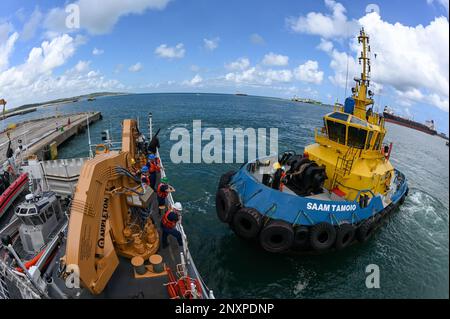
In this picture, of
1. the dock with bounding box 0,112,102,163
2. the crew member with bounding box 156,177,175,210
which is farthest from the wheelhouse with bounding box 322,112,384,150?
the dock with bounding box 0,112,102,163

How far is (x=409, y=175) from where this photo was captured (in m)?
27.8

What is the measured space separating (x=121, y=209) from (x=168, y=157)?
18.4 metres

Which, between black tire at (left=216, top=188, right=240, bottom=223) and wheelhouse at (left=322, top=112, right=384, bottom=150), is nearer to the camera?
black tire at (left=216, top=188, right=240, bottom=223)

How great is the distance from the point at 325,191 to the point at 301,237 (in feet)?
11.6

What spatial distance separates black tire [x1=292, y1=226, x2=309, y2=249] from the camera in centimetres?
1060

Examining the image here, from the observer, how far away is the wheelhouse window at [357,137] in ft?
40.7

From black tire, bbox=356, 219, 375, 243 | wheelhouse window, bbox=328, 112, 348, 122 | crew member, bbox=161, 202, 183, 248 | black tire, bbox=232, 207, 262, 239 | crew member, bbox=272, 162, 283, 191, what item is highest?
wheelhouse window, bbox=328, 112, 348, 122

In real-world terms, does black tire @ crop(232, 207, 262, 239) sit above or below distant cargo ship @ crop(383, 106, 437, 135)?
below

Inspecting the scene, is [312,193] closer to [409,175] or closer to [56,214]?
[56,214]

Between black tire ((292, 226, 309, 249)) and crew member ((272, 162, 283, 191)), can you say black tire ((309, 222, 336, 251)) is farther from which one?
crew member ((272, 162, 283, 191))

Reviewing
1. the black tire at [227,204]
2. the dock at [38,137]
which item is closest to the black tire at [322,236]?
the black tire at [227,204]

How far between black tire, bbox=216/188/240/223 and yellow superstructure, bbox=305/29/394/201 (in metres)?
4.98

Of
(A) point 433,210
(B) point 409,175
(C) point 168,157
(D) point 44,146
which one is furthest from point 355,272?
(D) point 44,146
